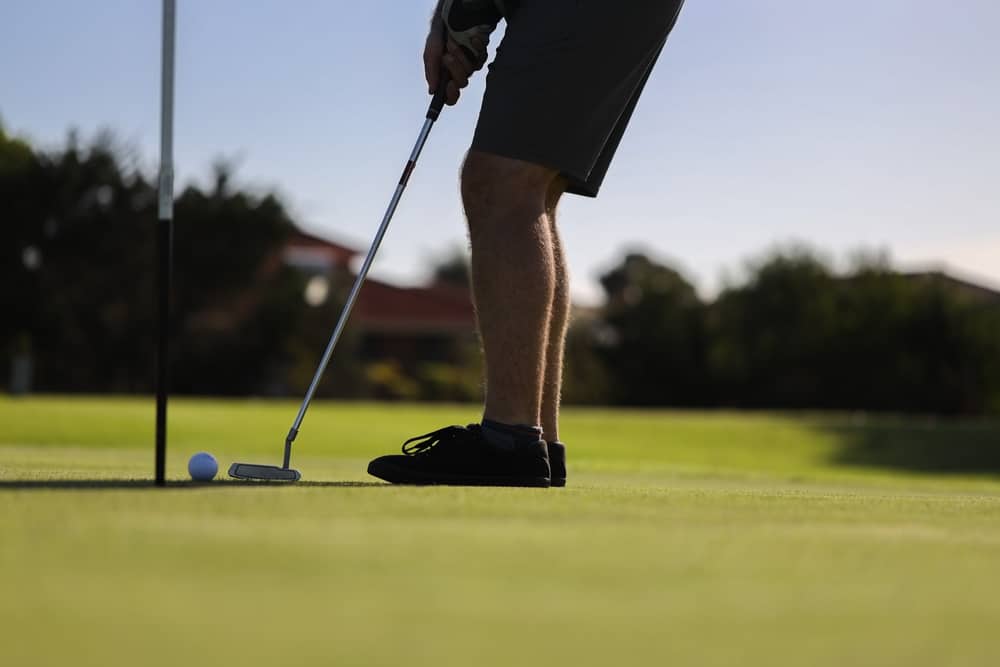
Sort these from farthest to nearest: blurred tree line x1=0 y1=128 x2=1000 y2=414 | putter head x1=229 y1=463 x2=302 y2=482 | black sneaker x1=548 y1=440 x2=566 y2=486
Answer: blurred tree line x1=0 y1=128 x2=1000 y2=414, black sneaker x1=548 y1=440 x2=566 y2=486, putter head x1=229 y1=463 x2=302 y2=482

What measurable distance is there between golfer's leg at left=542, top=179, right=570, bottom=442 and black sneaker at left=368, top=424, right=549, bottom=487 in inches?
14.5

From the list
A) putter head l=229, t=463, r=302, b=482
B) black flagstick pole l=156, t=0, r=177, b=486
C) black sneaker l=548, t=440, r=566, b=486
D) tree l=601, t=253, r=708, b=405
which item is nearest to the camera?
black flagstick pole l=156, t=0, r=177, b=486

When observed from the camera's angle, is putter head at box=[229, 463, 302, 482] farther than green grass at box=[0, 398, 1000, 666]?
Yes

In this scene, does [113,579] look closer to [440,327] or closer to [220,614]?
[220,614]

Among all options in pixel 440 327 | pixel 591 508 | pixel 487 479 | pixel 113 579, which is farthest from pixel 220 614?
pixel 440 327

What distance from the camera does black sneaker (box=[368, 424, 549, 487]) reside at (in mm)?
3094

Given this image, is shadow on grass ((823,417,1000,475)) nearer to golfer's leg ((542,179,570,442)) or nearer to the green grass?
golfer's leg ((542,179,570,442))

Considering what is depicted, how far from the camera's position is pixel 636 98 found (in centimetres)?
362

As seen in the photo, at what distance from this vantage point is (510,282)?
124 inches

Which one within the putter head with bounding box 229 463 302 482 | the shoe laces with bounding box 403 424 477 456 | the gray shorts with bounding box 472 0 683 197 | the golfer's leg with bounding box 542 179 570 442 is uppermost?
the gray shorts with bounding box 472 0 683 197

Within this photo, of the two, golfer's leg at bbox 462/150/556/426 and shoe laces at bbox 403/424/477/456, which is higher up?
golfer's leg at bbox 462/150/556/426

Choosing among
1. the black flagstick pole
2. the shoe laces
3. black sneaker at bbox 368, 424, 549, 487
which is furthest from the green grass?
the shoe laces

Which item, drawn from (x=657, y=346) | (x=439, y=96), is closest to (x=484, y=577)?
(x=439, y=96)

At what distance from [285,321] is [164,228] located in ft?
77.9
